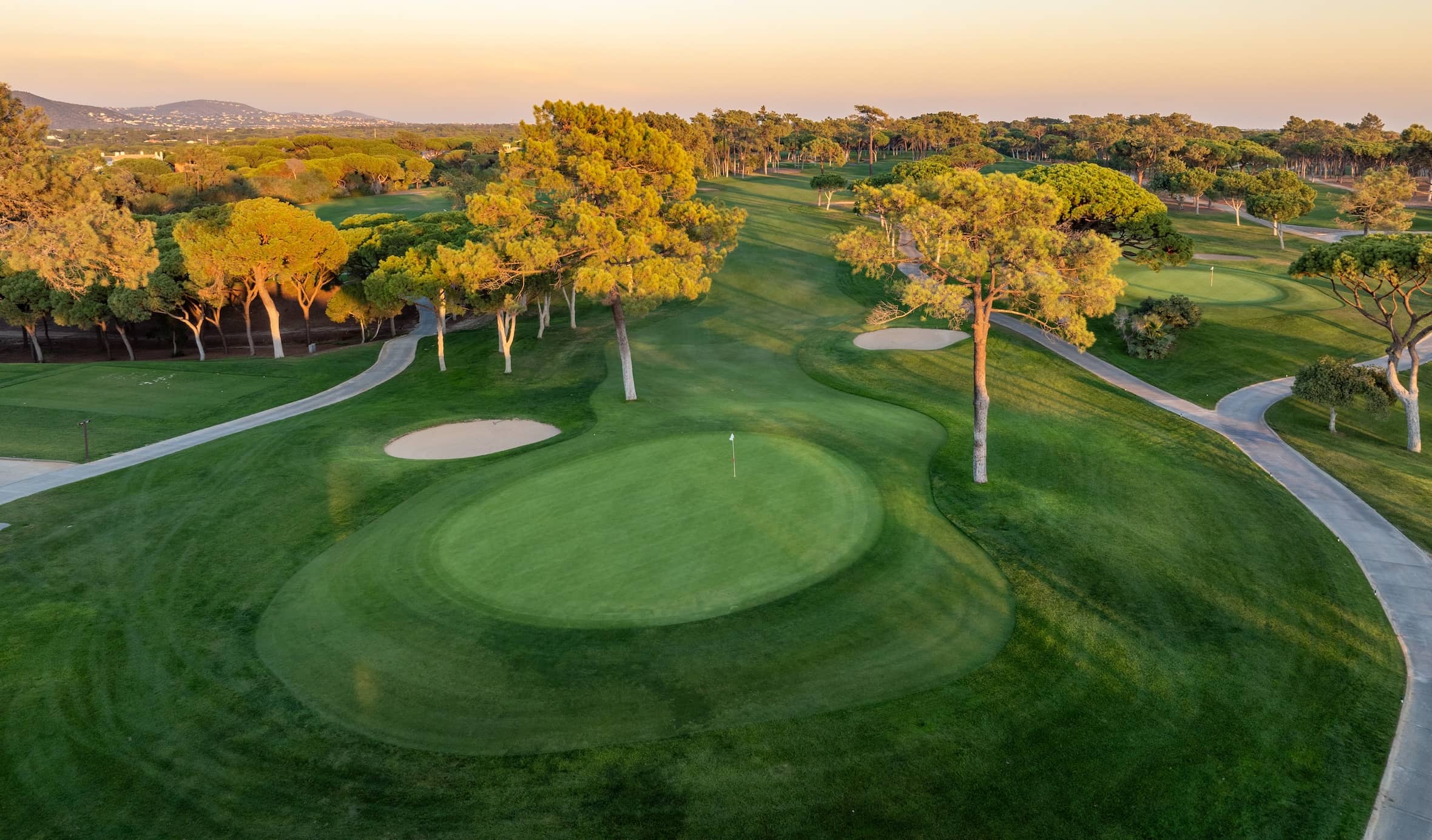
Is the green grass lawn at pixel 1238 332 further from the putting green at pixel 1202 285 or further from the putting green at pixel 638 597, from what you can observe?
the putting green at pixel 638 597

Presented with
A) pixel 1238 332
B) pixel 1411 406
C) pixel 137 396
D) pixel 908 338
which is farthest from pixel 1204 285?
pixel 137 396

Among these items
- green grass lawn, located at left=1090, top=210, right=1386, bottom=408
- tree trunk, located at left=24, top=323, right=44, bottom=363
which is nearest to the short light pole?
tree trunk, located at left=24, top=323, right=44, bottom=363

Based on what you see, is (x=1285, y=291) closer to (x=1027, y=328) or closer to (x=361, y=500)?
(x=1027, y=328)

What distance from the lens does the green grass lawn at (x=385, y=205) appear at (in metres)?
103

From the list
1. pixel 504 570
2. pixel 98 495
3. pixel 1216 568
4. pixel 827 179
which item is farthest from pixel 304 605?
pixel 827 179

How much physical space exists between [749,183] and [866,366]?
93.7 m

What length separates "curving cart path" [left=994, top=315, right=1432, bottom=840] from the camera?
1238cm

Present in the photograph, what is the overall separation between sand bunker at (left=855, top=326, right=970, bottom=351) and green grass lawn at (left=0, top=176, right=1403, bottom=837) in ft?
57.8

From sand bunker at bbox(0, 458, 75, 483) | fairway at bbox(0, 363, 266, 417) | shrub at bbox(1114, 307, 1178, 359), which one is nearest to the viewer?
sand bunker at bbox(0, 458, 75, 483)

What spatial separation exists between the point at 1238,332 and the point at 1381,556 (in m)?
28.8

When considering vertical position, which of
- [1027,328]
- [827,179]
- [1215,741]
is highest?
[827,179]

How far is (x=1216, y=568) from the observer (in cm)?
1969

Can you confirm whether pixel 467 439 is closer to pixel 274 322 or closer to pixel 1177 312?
pixel 274 322

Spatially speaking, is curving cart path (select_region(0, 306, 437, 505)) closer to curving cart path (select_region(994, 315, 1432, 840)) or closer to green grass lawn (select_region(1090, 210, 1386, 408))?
curving cart path (select_region(994, 315, 1432, 840))
